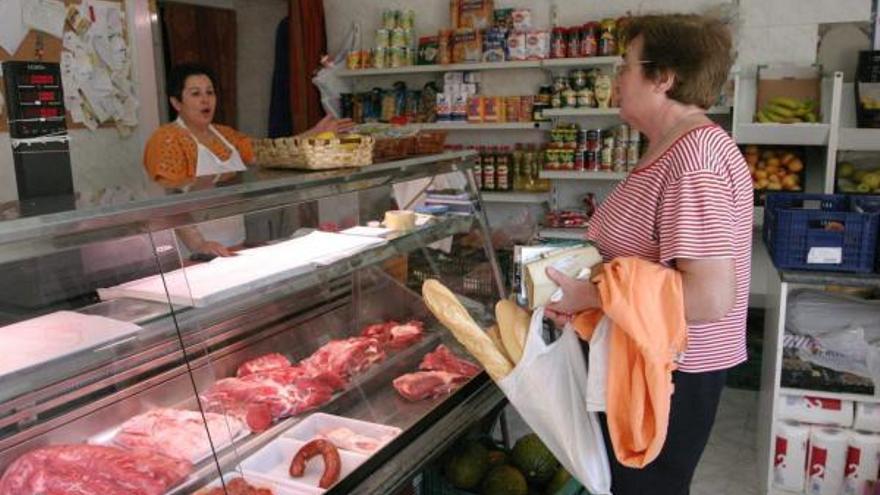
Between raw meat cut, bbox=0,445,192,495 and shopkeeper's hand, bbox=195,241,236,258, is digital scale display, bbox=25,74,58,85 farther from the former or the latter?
raw meat cut, bbox=0,445,192,495

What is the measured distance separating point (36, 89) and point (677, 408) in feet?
5.88

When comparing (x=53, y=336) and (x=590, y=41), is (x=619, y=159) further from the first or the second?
(x=53, y=336)

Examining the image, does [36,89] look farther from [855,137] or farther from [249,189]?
[855,137]

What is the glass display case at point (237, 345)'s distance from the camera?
172 centimetres

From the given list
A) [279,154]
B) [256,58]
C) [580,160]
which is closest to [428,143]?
[279,154]

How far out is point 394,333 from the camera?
2.91 m

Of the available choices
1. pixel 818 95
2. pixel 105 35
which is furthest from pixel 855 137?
pixel 105 35

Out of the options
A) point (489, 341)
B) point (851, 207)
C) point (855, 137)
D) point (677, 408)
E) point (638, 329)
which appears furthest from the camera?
point (855, 137)

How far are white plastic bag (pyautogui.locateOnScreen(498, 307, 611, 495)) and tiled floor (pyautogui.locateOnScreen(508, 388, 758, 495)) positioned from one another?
1.76 meters

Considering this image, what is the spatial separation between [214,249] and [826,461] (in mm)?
2820

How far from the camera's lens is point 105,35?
434cm

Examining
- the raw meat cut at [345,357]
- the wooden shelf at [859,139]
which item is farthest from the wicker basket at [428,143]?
the wooden shelf at [859,139]

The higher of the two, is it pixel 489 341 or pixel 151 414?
pixel 489 341

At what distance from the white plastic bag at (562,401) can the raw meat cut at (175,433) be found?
0.81 m
